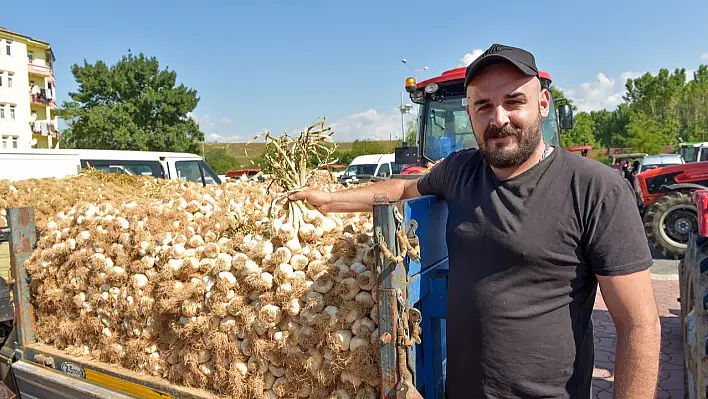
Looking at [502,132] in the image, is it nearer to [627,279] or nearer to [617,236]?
[617,236]

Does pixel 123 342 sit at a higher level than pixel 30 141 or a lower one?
lower

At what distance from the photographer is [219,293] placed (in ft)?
7.64

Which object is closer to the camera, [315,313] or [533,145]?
[533,145]

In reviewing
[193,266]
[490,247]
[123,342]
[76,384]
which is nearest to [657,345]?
[490,247]

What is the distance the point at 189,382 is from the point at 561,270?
73.9 inches

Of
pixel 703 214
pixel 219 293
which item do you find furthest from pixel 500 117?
pixel 703 214

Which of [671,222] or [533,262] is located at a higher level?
[533,262]

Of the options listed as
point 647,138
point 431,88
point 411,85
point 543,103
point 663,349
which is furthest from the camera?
point 647,138

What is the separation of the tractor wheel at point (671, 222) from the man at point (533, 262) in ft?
25.7

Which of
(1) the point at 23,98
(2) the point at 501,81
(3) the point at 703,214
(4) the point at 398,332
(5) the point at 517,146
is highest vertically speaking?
(1) the point at 23,98

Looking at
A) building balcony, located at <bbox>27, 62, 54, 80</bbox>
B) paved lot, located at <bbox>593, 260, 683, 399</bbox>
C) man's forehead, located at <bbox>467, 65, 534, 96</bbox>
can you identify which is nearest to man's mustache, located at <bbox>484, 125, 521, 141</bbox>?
man's forehead, located at <bbox>467, 65, 534, 96</bbox>

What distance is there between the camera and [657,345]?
5.06ft

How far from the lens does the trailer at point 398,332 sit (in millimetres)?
1756

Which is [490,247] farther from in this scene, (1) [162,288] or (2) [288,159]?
(1) [162,288]
